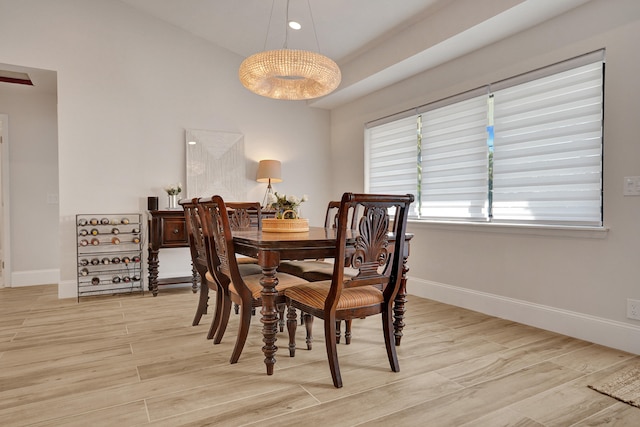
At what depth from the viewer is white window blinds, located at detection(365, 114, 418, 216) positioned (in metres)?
4.37

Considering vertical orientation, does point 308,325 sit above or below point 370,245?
below

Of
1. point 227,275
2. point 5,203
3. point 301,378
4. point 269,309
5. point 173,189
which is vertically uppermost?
point 173,189

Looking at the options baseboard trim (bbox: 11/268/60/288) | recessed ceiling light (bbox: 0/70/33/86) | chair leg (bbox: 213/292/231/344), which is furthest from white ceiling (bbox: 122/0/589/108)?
baseboard trim (bbox: 11/268/60/288)

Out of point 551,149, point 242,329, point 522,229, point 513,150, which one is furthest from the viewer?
point 513,150

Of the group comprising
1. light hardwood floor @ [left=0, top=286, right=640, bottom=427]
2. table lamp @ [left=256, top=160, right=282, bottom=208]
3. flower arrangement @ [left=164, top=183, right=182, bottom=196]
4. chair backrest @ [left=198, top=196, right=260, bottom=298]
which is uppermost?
table lamp @ [left=256, top=160, right=282, bottom=208]

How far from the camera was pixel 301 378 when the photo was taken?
2115 mm

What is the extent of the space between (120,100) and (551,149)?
4.26 metres

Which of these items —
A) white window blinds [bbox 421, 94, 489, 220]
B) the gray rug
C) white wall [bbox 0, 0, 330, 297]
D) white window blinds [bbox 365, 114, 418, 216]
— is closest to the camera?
the gray rug

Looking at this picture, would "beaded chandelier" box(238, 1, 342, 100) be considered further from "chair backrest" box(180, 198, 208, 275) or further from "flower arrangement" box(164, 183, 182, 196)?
"flower arrangement" box(164, 183, 182, 196)

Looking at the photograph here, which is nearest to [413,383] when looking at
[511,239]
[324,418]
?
[324,418]

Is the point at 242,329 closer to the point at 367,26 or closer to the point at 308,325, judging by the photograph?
the point at 308,325

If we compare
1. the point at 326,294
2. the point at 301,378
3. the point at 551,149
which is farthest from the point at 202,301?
the point at 551,149

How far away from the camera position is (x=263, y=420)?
66.7 inches

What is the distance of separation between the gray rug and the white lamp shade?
12.4 feet
